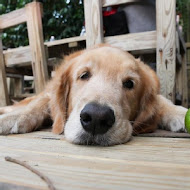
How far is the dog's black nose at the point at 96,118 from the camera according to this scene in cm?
151

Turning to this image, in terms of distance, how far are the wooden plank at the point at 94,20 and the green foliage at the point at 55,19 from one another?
6803 mm

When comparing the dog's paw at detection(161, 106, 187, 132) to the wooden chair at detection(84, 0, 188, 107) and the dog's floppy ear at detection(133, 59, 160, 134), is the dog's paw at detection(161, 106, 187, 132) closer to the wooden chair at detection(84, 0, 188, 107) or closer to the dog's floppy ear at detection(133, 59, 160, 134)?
the dog's floppy ear at detection(133, 59, 160, 134)

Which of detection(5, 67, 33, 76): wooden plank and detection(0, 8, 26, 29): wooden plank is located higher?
detection(0, 8, 26, 29): wooden plank

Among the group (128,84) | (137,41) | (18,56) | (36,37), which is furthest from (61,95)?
(18,56)

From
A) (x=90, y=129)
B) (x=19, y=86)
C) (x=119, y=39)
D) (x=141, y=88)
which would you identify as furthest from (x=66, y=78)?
(x=19, y=86)

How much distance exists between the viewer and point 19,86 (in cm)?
788

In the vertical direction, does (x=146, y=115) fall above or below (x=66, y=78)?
below

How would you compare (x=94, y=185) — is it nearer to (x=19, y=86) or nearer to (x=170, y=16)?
(x=170, y=16)

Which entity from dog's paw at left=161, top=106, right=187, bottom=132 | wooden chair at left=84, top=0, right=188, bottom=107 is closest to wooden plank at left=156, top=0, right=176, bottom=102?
wooden chair at left=84, top=0, right=188, bottom=107

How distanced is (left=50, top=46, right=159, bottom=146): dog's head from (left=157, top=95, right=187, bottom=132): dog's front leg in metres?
0.10

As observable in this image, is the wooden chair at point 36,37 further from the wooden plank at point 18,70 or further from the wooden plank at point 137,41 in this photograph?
the wooden plank at point 137,41

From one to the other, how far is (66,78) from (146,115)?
0.90 metres

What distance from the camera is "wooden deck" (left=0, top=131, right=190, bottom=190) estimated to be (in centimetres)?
89

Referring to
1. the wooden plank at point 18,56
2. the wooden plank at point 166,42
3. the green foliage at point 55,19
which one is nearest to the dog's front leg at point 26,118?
the wooden plank at point 166,42
